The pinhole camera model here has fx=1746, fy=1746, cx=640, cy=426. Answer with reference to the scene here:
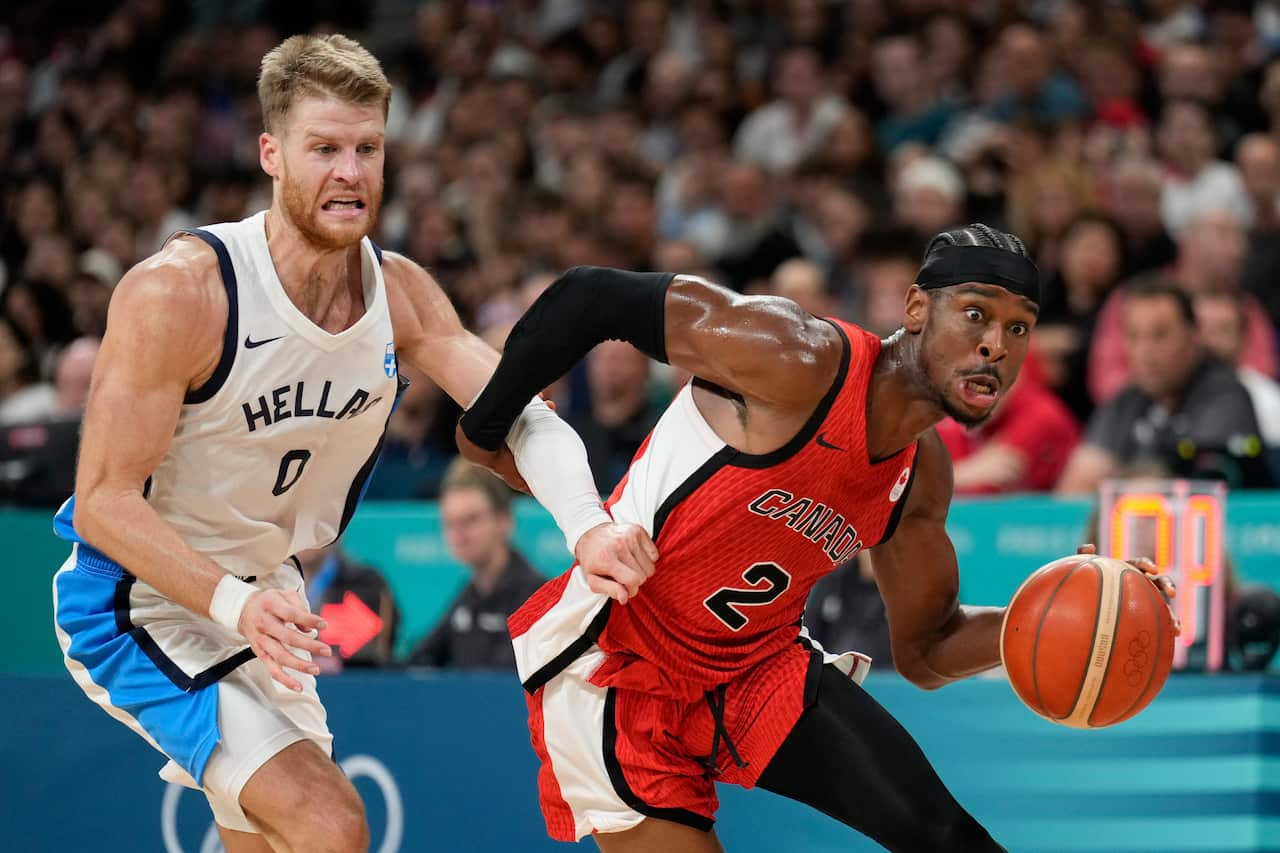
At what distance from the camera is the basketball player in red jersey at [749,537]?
386 cm

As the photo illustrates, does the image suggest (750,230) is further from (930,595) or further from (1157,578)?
(1157,578)

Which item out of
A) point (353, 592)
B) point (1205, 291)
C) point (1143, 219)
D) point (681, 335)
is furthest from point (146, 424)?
point (1143, 219)

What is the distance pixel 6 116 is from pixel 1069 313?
31.5 feet

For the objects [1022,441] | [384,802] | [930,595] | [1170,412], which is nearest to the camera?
[930,595]

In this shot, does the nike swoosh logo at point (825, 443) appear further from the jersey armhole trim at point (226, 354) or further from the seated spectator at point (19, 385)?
the seated spectator at point (19, 385)

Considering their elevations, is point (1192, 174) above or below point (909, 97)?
below

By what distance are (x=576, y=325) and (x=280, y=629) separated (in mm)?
958

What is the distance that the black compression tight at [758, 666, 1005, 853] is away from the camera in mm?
3906

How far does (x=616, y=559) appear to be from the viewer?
146 inches

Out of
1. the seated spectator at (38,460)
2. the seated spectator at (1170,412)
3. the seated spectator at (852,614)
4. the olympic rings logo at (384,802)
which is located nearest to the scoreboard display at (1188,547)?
the seated spectator at (852,614)

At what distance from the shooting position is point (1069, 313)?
8547mm

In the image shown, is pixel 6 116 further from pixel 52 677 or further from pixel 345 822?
pixel 345 822

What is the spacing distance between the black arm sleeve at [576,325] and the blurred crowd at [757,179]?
138 inches

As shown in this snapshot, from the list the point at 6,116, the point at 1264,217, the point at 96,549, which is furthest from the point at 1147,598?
the point at 6,116
